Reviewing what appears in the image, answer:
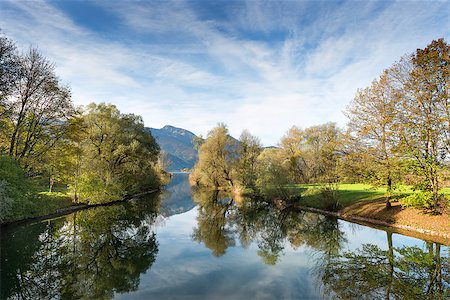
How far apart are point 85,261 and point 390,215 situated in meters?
24.2

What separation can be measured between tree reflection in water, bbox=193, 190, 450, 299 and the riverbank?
2216 mm

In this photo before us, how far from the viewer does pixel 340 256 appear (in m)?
16.4

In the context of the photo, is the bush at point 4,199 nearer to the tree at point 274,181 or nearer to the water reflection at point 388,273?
the water reflection at point 388,273

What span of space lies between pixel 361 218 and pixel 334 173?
4.92 meters

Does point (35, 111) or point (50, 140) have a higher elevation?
point (35, 111)

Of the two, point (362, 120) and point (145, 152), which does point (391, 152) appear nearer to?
point (362, 120)

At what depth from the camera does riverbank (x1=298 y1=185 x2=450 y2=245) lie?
20.1 meters

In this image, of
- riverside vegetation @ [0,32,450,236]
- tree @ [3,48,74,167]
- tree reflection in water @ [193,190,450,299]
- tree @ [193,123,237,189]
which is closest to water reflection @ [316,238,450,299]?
tree reflection in water @ [193,190,450,299]

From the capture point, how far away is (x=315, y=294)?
11.0 m

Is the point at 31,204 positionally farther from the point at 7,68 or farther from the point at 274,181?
the point at 274,181

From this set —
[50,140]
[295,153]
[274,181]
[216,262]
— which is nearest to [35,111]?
[50,140]

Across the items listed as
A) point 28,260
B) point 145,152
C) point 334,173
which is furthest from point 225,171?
point 28,260

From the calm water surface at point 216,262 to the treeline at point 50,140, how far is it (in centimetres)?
501

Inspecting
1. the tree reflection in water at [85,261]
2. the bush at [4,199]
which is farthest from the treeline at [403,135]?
the bush at [4,199]
